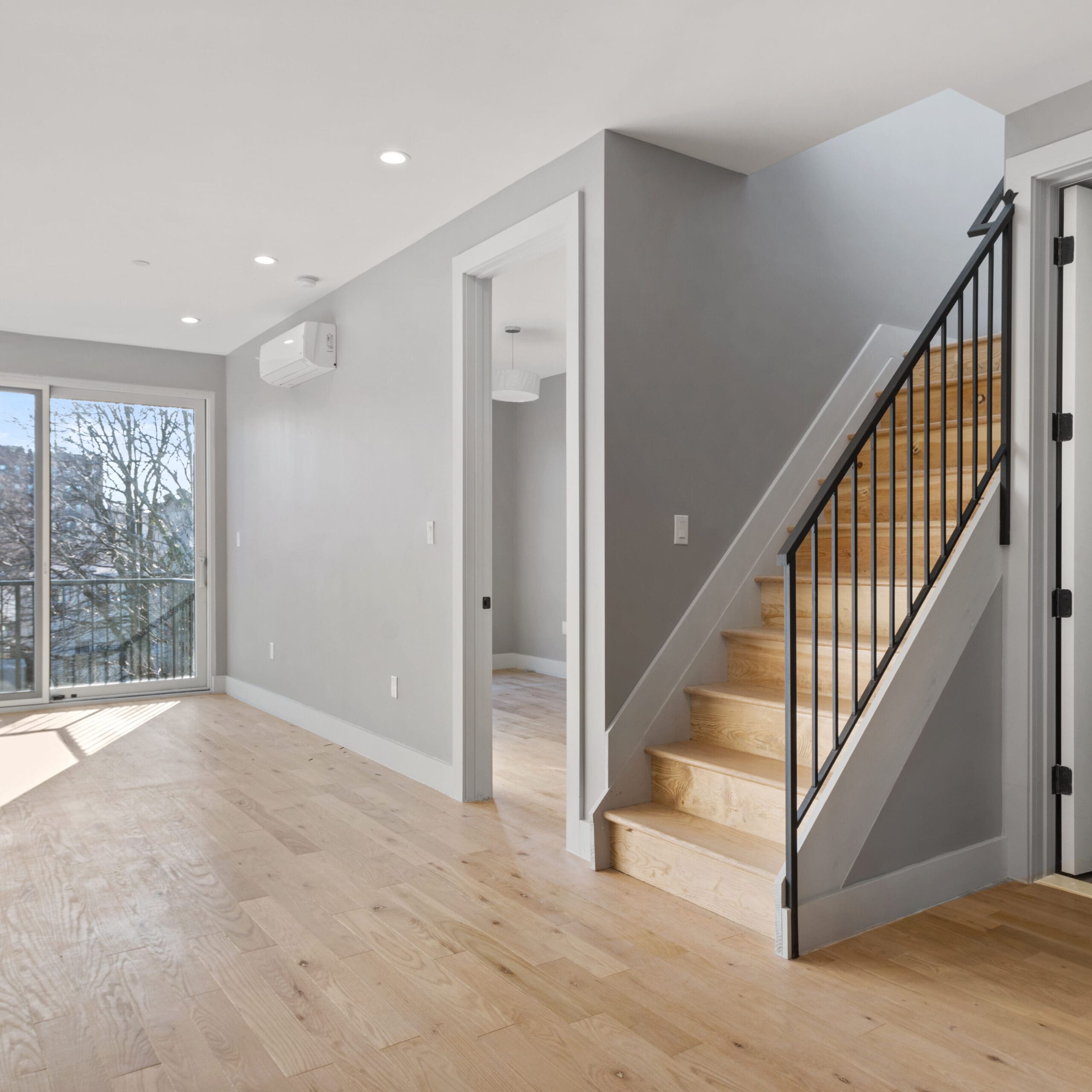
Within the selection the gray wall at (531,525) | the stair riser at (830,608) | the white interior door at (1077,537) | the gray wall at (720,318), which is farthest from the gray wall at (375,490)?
the gray wall at (531,525)

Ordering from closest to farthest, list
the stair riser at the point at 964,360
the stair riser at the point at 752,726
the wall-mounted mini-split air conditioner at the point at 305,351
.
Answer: the stair riser at the point at 752,726, the stair riser at the point at 964,360, the wall-mounted mini-split air conditioner at the point at 305,351

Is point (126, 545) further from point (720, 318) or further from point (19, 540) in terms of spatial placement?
point (720, 318)

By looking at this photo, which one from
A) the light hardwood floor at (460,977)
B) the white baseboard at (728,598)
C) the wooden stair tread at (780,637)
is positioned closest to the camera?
the light hardwood floor at (460,977)

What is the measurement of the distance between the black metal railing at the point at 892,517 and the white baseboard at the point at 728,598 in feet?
0.49

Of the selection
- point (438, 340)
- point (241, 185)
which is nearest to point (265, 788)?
point (438, 340)

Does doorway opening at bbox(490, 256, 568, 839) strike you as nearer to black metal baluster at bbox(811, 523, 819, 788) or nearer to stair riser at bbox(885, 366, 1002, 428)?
stair riser at bbox(885, 366, 1002, 428)

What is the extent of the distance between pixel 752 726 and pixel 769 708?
12 cm

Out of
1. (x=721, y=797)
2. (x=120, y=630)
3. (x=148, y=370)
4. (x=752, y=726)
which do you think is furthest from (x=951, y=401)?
(x=120, y=630)

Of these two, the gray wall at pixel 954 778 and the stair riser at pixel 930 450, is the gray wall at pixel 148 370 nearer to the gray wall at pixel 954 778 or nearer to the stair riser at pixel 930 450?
the stair riser at pixel 930 450

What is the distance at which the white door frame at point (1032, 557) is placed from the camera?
2.89m

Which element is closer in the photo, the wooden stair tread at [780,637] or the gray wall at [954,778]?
the gray wall at [954,778]

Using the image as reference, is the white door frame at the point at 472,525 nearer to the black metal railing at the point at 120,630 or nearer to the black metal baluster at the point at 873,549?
the black metal baluster at the point at 873,549

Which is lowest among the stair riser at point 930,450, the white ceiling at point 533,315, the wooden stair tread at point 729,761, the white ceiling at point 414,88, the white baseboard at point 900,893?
the white baseboard at point 900,893

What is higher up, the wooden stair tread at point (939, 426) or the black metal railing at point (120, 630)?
the wooden stair tread at point (939, 426)
